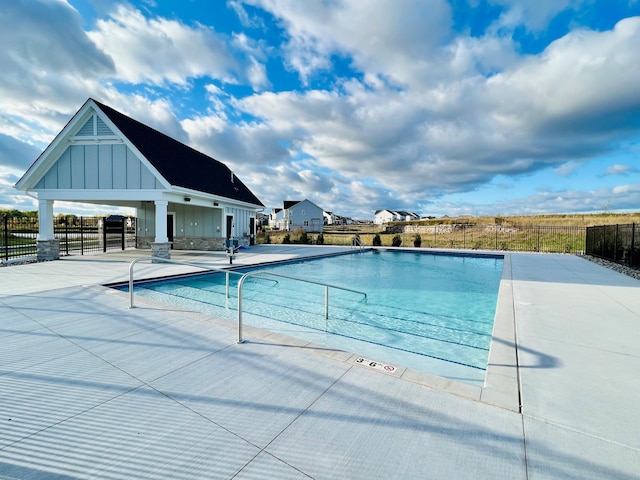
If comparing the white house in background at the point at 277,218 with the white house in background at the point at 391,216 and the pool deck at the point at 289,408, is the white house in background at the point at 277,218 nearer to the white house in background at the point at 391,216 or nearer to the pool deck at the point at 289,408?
the white house in background at the point at 391,216

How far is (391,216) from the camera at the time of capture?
4038 inches

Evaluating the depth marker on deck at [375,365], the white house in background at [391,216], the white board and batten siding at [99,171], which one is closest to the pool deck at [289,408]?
the depth marker on deck at [375,365]

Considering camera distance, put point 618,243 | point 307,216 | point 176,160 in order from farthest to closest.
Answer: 1. point 307,216
2. point 176,160
3. point 618,243

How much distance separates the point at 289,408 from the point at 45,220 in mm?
16611

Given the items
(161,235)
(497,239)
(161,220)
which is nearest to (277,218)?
(497,239)

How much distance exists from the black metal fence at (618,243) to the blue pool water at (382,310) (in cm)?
545

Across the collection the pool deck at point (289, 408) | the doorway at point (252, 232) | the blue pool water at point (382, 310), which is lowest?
the blue pool water at point (382, 310)

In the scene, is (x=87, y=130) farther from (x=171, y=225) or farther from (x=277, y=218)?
(x=277, y=218)

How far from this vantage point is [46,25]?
11.9 metres

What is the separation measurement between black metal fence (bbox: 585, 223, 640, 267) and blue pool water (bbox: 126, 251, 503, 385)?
5452mm

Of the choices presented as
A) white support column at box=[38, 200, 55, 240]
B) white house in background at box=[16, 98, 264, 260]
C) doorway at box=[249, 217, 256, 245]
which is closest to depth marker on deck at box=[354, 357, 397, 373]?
white house in background at box=[16, 98, 264, 260]

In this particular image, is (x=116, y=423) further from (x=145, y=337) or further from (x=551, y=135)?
(x=551, y=135)

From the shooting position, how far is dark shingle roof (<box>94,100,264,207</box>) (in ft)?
45.2

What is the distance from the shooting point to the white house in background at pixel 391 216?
103 meters
